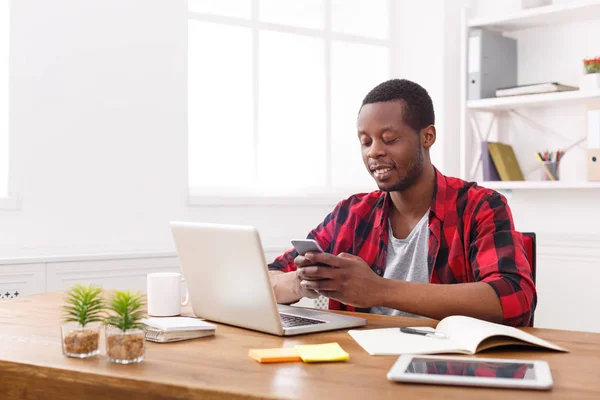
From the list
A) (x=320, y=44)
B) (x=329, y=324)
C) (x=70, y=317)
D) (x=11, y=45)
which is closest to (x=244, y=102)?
(x=320, y=44)

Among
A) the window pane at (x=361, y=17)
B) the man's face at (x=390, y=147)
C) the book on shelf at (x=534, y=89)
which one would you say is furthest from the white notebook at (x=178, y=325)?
the window pane at (x=361, y=17)

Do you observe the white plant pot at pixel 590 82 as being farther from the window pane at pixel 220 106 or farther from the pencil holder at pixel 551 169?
the window pane at pixel 220 106

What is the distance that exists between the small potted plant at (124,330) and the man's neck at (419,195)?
3.15 feet

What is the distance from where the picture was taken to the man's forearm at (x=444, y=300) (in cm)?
154

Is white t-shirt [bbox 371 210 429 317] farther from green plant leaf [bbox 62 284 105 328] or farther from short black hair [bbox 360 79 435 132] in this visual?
green plant leaf [bbox 62 284 105 328]

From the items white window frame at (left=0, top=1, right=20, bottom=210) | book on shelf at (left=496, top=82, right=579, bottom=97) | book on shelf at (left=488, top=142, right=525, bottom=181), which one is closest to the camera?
white window frame at (left=0, top=1, right=20, bottom=210)

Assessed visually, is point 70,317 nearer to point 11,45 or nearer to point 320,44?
point 11,45

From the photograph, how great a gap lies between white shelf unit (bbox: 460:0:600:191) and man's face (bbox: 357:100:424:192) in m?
1.48

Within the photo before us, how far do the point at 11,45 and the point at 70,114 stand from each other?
1.13 feet

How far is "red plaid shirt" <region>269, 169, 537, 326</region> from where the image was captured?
1600 millimetres

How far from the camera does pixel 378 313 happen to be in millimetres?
1851

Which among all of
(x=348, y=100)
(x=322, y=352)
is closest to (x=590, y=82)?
(x=348, y=100)

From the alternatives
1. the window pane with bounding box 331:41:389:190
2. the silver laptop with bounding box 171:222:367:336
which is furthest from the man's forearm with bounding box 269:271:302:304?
the window pane with bounding box 331:41:389:190

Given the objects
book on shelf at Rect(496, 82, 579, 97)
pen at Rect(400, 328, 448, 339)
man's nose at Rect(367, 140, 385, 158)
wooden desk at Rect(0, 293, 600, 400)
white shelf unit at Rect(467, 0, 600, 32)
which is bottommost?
wooden desk at Rect(0, 293, 600, 400)
